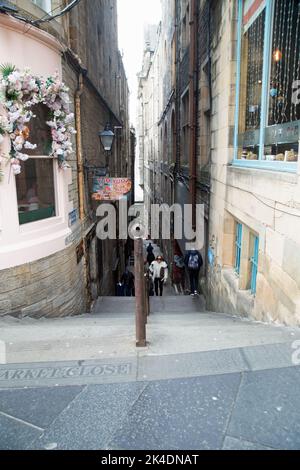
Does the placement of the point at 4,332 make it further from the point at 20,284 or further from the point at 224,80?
the point at 224,80

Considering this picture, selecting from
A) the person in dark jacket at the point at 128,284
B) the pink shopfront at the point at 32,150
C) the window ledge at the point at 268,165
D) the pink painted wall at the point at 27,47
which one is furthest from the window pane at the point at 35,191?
the person in dark jacket at the point at 128,284

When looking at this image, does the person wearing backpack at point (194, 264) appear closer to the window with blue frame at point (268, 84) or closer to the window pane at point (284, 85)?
the window with blue frame at point (268, 84)

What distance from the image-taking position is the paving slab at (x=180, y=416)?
79.4 inches

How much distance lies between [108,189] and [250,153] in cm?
389

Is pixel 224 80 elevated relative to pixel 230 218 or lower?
elevated

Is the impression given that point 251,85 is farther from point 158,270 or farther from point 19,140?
point 158,270

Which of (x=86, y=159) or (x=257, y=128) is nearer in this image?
(x=257, y=128)

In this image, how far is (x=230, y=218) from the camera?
6.36 metres

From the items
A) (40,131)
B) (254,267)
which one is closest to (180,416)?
(254,267)

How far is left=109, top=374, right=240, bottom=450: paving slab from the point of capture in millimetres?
2018

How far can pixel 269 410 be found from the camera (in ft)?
7.36

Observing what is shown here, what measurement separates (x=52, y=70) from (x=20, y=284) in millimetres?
3569

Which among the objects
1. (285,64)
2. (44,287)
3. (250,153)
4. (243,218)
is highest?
(285,64)
